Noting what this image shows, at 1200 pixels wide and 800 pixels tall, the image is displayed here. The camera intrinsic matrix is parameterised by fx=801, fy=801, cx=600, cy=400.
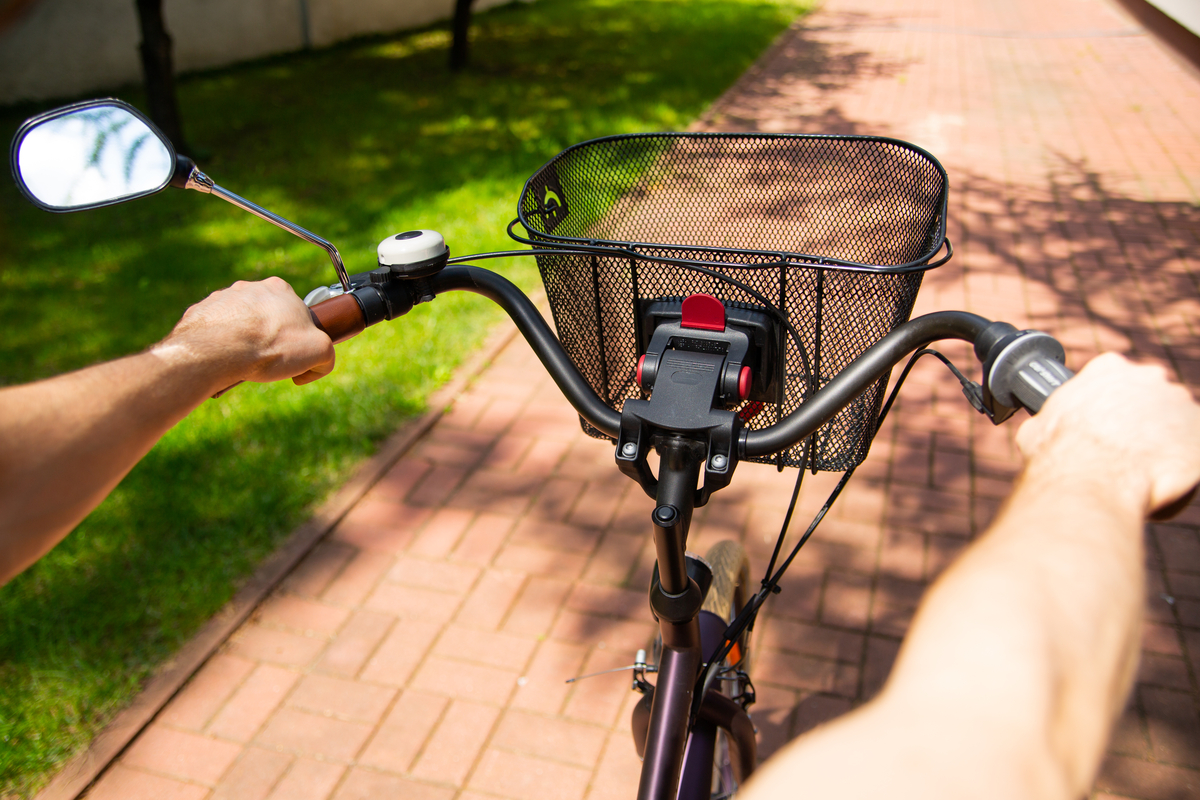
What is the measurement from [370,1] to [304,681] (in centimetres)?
1310

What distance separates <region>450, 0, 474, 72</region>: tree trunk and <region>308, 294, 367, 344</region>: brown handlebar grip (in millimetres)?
9436

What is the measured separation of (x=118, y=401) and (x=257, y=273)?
4526mm

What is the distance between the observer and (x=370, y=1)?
43.0ft

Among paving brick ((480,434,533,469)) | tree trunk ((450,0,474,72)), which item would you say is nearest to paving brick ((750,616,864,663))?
paving brick ((480,434,533,469))

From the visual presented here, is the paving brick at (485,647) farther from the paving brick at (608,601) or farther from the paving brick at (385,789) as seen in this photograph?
the paving brick at (385,789)

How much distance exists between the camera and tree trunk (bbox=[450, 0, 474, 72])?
31.4 feet

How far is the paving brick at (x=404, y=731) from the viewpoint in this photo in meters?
2.45

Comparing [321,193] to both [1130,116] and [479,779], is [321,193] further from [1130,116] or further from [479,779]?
[1130,116]

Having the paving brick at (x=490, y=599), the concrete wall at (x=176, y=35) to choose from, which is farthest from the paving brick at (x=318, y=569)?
the concrete wall at (x=176, y=35)

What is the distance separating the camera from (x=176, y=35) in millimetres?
10391

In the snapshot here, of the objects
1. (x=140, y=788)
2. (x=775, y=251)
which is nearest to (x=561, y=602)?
(x=140, y=788)

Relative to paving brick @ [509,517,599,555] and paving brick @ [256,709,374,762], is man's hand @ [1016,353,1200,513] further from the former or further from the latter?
paving brick @ [509,517,599,555]

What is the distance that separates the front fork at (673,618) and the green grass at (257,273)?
0.83 metres

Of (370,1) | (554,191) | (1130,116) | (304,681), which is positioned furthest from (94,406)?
(370,1)
